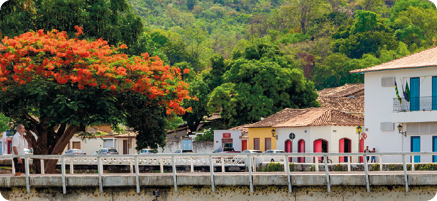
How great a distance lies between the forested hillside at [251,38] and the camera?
2870 cm

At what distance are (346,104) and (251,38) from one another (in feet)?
191

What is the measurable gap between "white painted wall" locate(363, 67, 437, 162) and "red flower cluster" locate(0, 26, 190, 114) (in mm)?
16786

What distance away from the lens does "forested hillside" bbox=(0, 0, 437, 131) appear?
1130 inches

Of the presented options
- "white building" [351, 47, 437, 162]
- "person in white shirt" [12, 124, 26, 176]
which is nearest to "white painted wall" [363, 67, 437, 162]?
"white building" [351, 47, 437, 162]

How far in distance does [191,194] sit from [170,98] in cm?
741

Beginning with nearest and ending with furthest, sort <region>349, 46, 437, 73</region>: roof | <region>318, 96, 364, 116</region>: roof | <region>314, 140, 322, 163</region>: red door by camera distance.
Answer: <region>349, 46, 437, 73</region>: roof → <region>314, 140, 322, 163</region>: red door → <region>318, 96, 364, 116</region>: roof

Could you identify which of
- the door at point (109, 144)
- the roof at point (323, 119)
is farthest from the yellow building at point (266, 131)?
the door at point (109, 144)

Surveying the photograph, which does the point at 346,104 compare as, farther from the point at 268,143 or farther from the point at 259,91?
the point at 268,143

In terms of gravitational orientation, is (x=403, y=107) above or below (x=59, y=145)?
above

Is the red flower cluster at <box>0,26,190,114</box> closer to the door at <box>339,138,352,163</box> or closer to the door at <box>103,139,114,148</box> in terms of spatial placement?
the door at <box>339,138,352,163</box>

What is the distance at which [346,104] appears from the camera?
5141 cm

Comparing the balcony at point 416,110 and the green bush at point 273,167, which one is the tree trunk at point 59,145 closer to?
the green bush at point 273,167

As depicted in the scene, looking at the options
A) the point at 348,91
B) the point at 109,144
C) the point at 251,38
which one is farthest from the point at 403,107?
the point at 251,38

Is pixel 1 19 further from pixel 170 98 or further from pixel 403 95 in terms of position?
pixel 403 95
